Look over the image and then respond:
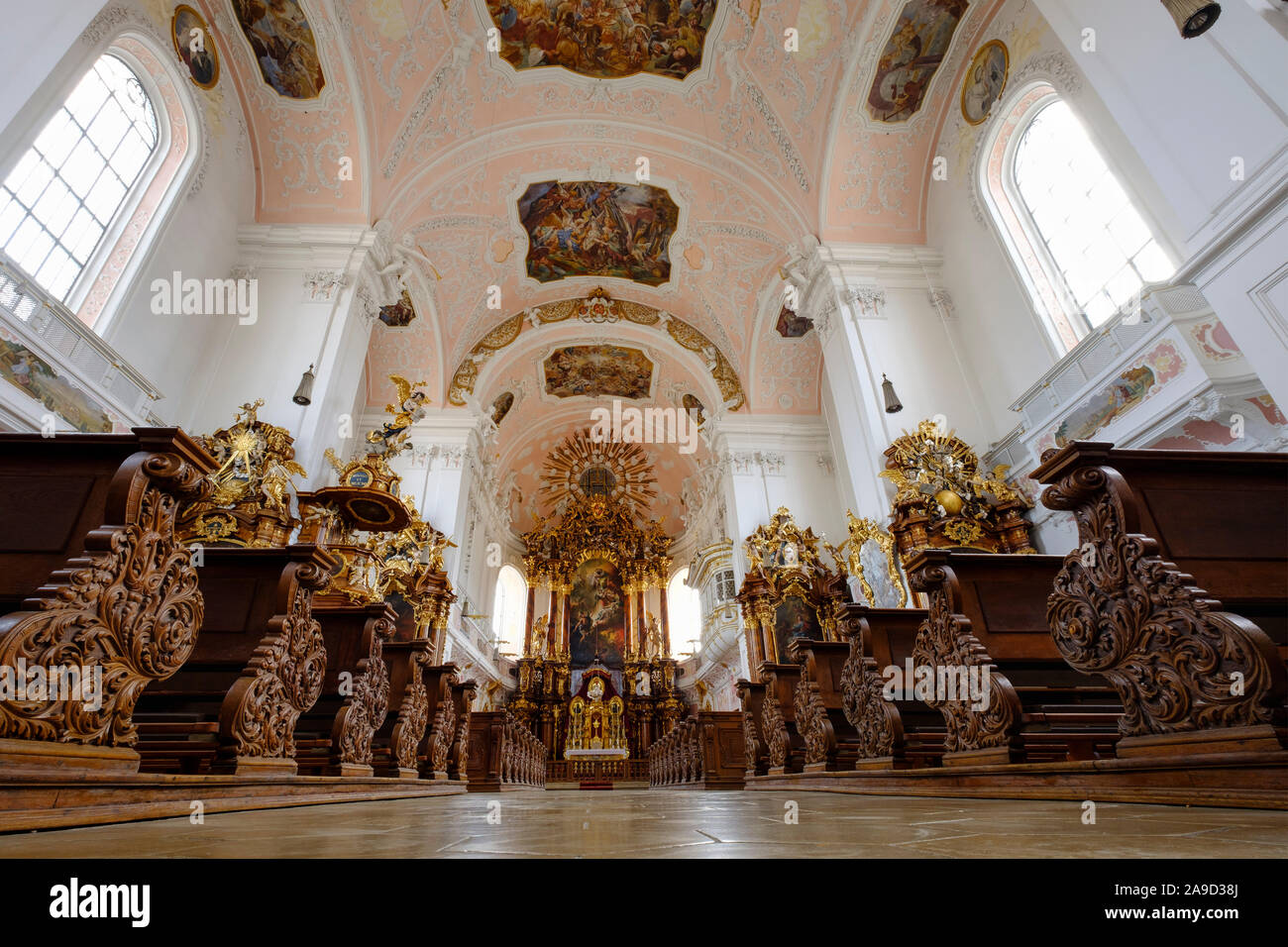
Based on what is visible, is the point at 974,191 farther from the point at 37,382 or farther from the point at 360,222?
the point at 37,382

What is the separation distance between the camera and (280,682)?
2.76 metres

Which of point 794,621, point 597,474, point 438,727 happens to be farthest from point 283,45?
point 597,474

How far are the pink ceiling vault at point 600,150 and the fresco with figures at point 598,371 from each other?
2441 millimetres

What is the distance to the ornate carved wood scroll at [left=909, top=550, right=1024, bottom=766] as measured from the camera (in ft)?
8.09

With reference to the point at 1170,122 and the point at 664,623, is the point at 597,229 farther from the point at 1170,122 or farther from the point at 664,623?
the point at 664,623

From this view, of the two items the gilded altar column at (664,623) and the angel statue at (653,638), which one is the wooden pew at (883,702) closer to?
the angel statue at (653,638)

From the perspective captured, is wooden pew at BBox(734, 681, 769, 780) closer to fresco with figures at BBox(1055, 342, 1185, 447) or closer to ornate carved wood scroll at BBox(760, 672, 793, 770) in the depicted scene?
ornate carved wood scroll at BBox(760, 672, 793, 770)

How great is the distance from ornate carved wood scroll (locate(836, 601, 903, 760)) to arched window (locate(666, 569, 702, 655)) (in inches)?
586

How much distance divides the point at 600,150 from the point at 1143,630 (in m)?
11.5

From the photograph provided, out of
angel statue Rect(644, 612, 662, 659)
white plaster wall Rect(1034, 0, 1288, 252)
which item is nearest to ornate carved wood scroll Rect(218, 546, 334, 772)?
white plaster wall Rect(1034, 0, 1288, 252)

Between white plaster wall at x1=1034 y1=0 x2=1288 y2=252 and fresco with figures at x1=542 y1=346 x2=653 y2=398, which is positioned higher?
fresco with figures at x1=542 y1=346 x2=653 y2=398

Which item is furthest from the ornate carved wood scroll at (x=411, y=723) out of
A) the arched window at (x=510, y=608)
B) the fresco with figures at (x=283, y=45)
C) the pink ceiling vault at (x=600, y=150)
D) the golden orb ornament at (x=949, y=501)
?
the arched window at (x=510, y=608)

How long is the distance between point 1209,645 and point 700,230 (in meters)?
11.8

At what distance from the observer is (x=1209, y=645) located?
1.85m
